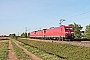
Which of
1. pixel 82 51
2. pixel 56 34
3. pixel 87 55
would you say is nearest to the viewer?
pixel 87 55

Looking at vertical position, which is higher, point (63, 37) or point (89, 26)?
point (89, 26)

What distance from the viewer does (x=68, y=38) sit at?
4212 centimetres

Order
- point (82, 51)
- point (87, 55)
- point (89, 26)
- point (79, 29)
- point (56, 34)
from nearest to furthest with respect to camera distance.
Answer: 1. point (87, 55)
2. point (82, 51)
3. point (56, 34)
4. point (89, 26)
5. point (79, 29)

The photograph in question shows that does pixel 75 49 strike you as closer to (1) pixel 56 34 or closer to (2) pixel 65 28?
(2) pixel 65 28

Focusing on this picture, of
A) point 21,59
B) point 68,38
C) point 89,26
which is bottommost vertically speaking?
point 21,59

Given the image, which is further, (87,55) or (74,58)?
(74,58)

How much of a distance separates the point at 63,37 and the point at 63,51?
18.7 m

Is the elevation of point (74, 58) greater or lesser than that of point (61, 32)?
lesser

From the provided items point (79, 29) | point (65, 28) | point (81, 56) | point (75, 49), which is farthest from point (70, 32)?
point (79, 29)

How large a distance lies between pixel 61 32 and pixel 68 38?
3.17 m

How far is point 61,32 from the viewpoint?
4469 centimetres

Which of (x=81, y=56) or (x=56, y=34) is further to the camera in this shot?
(x=56, y=34)

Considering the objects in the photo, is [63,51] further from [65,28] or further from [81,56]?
[65,28]

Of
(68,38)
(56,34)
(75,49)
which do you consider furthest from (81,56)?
(56,34)
